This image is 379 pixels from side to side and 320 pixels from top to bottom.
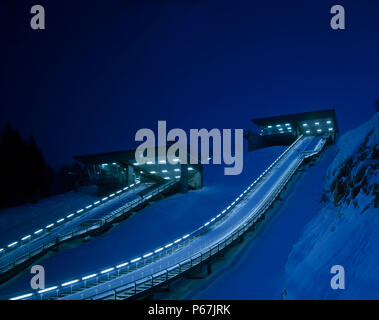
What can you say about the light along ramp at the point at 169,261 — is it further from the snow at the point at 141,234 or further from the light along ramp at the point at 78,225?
the light along ramp at the point at 78,225

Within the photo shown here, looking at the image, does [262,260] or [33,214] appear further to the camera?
[33,214]

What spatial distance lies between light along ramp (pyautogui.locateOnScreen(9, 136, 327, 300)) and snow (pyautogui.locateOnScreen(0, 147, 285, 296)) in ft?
5.18

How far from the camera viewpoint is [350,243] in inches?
379

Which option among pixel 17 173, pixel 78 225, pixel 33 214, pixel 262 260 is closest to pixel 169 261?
pixel 262 260

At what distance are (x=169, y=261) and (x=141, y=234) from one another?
514 centimetres

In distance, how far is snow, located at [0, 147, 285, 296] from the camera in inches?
685

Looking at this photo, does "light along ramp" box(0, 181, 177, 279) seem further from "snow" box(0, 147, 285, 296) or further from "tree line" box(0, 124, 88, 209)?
"tree line" box(0, 124, 88, 209)

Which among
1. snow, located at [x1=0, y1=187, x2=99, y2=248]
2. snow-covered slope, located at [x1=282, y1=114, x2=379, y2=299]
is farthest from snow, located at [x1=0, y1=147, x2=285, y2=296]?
snow-covered slope, located at [x1=282, y1=114, x2=379, y2=299]

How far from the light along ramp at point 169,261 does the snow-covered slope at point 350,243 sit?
4.97 metres

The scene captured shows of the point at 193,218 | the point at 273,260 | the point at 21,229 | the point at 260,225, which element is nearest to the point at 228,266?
the point at 273,260

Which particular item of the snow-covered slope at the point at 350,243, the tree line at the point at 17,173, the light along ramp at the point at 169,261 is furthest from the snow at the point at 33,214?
the snow-covered slope at the point at 350,243

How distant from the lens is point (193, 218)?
77.4 feet

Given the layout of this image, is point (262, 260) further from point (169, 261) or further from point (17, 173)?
point (17, 173)
